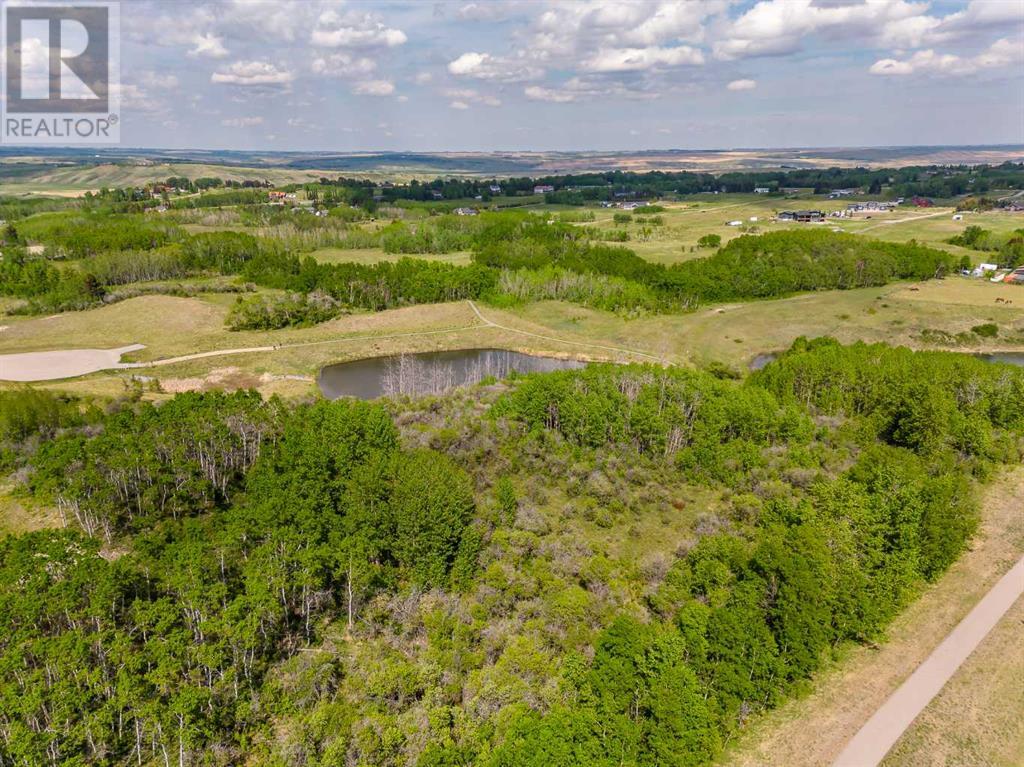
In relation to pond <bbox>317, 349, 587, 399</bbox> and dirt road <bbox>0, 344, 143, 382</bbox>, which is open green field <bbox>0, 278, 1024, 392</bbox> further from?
dirt road <bbox>0, 344, 143, 382</bbox>

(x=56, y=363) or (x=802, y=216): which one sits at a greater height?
(x=802, y=216)

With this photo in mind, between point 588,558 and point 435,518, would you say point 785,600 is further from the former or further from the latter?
point 435,518

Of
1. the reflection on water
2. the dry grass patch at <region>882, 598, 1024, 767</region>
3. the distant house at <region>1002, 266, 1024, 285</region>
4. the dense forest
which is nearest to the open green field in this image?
the reflection on water

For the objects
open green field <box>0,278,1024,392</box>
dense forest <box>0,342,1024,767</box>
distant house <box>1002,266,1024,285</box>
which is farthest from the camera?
distant house <box>1002,266,1024,285</box>

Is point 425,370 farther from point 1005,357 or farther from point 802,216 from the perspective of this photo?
point 802,216

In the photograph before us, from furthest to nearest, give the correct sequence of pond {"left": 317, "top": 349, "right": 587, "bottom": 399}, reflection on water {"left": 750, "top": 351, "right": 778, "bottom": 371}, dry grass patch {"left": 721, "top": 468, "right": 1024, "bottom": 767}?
1. reflection on water {"left": 750, "top": 351, "right": 778, "bottom": 371}
2. pond {"left": 317, "top": 349, "right": 587, "bottom": 399}
3. dry grass patch {"left": 721, "top": 468, "right": 1024, "bottom": 767}

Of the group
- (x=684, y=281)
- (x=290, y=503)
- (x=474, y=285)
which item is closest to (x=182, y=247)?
(x=474, y=285)

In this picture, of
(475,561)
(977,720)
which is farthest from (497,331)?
(977,720)
